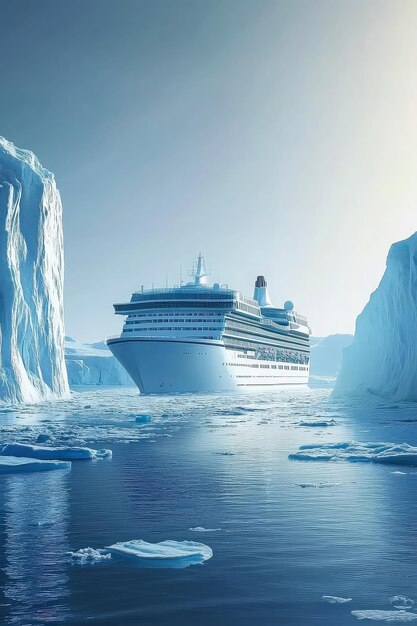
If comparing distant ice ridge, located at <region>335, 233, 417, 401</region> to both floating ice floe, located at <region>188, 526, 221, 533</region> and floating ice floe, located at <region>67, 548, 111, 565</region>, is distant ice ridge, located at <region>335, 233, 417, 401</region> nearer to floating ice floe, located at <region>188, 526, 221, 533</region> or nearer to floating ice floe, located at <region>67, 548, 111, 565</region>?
floating ice floe, located at <region>188, 526, 221, 533</region>

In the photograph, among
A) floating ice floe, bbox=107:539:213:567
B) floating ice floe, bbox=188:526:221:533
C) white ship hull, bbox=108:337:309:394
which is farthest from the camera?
white ship hull, bbox=108:337:309:394

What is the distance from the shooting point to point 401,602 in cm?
664

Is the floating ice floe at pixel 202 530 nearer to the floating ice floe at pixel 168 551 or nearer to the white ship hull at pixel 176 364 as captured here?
the floating ice floe at pixel 168 551

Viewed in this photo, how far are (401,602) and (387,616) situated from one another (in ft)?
1.50

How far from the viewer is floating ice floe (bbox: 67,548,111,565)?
802cm

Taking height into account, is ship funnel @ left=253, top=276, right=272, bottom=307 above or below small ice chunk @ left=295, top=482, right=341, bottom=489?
above

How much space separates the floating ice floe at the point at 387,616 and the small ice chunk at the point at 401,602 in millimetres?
200

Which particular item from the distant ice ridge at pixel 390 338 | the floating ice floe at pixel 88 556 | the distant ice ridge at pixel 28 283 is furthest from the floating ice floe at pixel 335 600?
the distant ice ridge at pixel 28 283

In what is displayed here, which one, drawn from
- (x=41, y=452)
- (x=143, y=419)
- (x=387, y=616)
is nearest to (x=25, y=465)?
(x=41, y=452)

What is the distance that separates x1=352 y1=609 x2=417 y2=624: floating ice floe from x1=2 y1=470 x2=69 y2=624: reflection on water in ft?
8.88

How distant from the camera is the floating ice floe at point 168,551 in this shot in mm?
7973

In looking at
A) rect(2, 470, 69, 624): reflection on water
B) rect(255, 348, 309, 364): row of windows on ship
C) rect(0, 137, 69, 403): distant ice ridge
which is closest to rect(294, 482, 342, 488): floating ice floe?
rect(2, 470, 69, 624): reflection on water

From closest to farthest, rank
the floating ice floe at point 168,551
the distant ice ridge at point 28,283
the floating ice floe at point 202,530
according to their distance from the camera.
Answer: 1. the floating ice floe at point 168,551
2. the floating ice floe at point 202,530
3. the distant ice ridge at point 28,283

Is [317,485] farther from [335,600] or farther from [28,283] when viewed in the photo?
[28,283]
